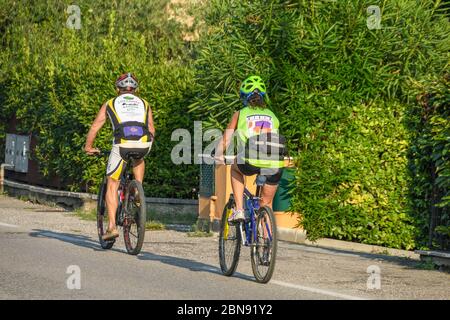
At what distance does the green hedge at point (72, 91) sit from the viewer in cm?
1995

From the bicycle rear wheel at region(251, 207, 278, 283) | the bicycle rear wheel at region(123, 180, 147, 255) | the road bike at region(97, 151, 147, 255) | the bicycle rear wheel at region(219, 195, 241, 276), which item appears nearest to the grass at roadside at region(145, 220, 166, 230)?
the road bike at region(97, 151, 147, 255)

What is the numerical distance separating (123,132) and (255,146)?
2.57m

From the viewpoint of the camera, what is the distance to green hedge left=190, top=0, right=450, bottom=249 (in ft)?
49.8

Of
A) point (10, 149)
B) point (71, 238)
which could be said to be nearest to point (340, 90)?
point (71, 238)

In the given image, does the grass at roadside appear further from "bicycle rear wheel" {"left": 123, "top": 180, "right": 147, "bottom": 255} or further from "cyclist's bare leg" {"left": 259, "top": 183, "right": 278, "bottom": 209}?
"cyclist's bare leg" {"left": 259, "top": 183, "right": 278, "bottom": 209}

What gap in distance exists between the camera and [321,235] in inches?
607

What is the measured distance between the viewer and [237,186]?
11.3 m

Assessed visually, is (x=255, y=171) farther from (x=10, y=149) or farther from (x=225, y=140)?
(x=10, y=149)

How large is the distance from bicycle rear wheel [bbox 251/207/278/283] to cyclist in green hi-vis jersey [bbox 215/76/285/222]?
0.26 m

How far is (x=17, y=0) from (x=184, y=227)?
37.3ft

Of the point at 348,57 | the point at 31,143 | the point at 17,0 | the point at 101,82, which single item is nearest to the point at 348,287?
the point at 348,57

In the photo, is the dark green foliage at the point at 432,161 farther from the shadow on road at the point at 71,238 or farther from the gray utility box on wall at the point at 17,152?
the gray utility box on wall at the point at 17,152

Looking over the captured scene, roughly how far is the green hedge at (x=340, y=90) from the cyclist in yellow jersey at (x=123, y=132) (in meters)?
3.07
